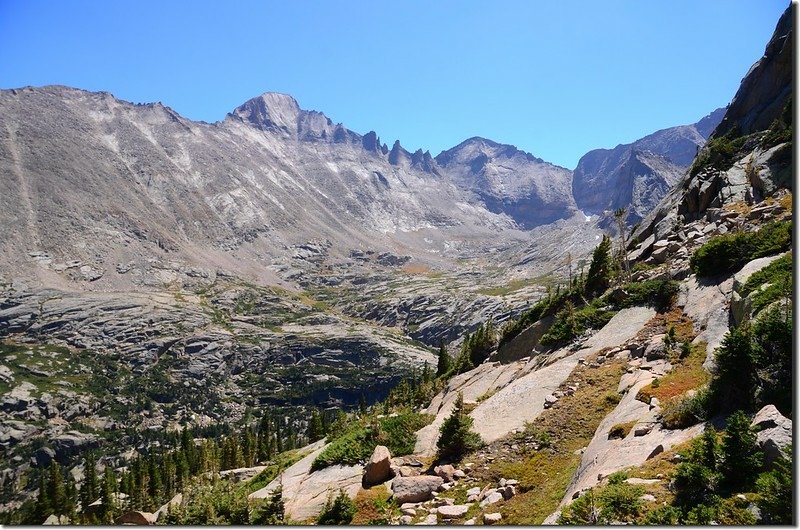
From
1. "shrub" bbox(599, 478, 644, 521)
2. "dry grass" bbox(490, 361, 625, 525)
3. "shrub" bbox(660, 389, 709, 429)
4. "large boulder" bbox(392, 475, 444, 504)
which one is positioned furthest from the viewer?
"large boulder" bbox(392, 475, 444, 504)

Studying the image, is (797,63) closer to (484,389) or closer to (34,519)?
(484,389)

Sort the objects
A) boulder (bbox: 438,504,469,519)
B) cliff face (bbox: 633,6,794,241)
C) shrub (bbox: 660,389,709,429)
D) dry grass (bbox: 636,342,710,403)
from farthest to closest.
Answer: cliff face (bbox: 633,6,794,241) < dry grass (bbox: 636,342,710,403) < boulder (bbox: 438,504,469,519) < shrub (bbox: 660,389,709,429)

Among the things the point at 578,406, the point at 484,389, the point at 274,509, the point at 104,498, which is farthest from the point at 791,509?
the point at 104,498

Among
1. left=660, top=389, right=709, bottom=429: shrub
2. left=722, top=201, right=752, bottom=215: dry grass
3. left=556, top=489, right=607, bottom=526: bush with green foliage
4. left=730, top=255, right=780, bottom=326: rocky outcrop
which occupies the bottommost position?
left=556, top=489, right=607, bottom=526: bush with green foliage

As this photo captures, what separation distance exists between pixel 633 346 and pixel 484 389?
50.8 ft

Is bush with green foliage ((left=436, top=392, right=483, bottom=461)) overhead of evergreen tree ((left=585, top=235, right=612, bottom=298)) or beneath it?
beneath

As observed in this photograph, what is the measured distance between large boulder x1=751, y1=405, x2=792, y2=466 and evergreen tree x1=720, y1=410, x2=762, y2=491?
0.21m

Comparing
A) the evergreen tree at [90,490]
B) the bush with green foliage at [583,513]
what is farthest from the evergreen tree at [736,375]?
the evergreen tree at [90,490]

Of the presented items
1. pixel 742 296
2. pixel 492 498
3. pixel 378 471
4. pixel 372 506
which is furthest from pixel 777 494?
pixel 742 296

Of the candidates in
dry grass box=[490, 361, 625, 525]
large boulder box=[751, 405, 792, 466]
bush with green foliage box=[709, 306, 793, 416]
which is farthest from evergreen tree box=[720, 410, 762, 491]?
dry grass box=[490, 361, 625, 525]

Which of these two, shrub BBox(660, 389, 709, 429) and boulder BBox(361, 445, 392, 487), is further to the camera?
boulder BBox(361, 445, 392, 487)

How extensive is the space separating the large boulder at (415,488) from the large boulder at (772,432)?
34.4 ft

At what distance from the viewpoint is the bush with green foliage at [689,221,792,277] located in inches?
1130

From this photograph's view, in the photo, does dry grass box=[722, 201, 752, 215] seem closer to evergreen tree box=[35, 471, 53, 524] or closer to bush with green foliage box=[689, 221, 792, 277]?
bush with green foliage box=[689, 221, 792, 277]
